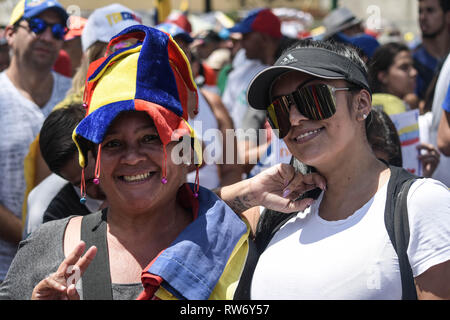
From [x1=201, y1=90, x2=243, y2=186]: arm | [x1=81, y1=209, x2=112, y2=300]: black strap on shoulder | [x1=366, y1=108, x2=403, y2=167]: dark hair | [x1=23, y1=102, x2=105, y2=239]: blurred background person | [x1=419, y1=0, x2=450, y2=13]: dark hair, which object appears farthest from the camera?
[x1=419, y1=0, x2=450, y2=13]: dark hair

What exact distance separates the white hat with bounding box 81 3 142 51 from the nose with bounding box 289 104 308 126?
1.72m

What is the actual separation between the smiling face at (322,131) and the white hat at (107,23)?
172 centimetres

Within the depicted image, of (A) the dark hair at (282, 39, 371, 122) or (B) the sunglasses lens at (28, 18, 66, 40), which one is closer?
(A) the dark hair at (282, 39, 371, 122)

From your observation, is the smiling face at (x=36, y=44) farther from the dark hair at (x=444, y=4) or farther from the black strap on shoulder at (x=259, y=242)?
the dark hair at (x=444, y=4)

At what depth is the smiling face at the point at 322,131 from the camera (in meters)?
2.17

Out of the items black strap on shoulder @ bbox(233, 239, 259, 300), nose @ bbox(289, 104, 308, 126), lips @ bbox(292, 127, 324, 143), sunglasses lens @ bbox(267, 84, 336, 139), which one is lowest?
black strap on shoulder @ bbox(233, 239, 259, 300)

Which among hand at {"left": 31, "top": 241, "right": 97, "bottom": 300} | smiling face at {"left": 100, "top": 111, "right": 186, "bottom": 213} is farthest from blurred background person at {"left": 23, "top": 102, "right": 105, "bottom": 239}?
hand at {"left": 31, "top": 241, "right": 97, "bottom": 300}

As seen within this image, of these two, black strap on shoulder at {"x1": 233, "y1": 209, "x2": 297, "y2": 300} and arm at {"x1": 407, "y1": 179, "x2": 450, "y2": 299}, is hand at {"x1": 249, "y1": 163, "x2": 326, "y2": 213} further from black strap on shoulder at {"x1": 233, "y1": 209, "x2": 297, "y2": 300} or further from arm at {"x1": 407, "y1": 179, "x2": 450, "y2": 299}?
arm at {"x1": 407, "y1": 179, "x2": 450, "y2": 299}

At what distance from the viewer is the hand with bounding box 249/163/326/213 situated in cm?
228

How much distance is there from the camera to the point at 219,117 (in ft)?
14.7

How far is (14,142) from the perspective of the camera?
11.8 ft

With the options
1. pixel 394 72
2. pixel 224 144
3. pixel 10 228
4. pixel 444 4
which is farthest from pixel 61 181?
pixel 444 4

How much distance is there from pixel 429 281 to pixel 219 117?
9.20 feet

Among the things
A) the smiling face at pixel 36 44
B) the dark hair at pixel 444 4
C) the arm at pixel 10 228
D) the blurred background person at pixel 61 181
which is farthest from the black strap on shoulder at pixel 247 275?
the dark hair at pixel 444 4
